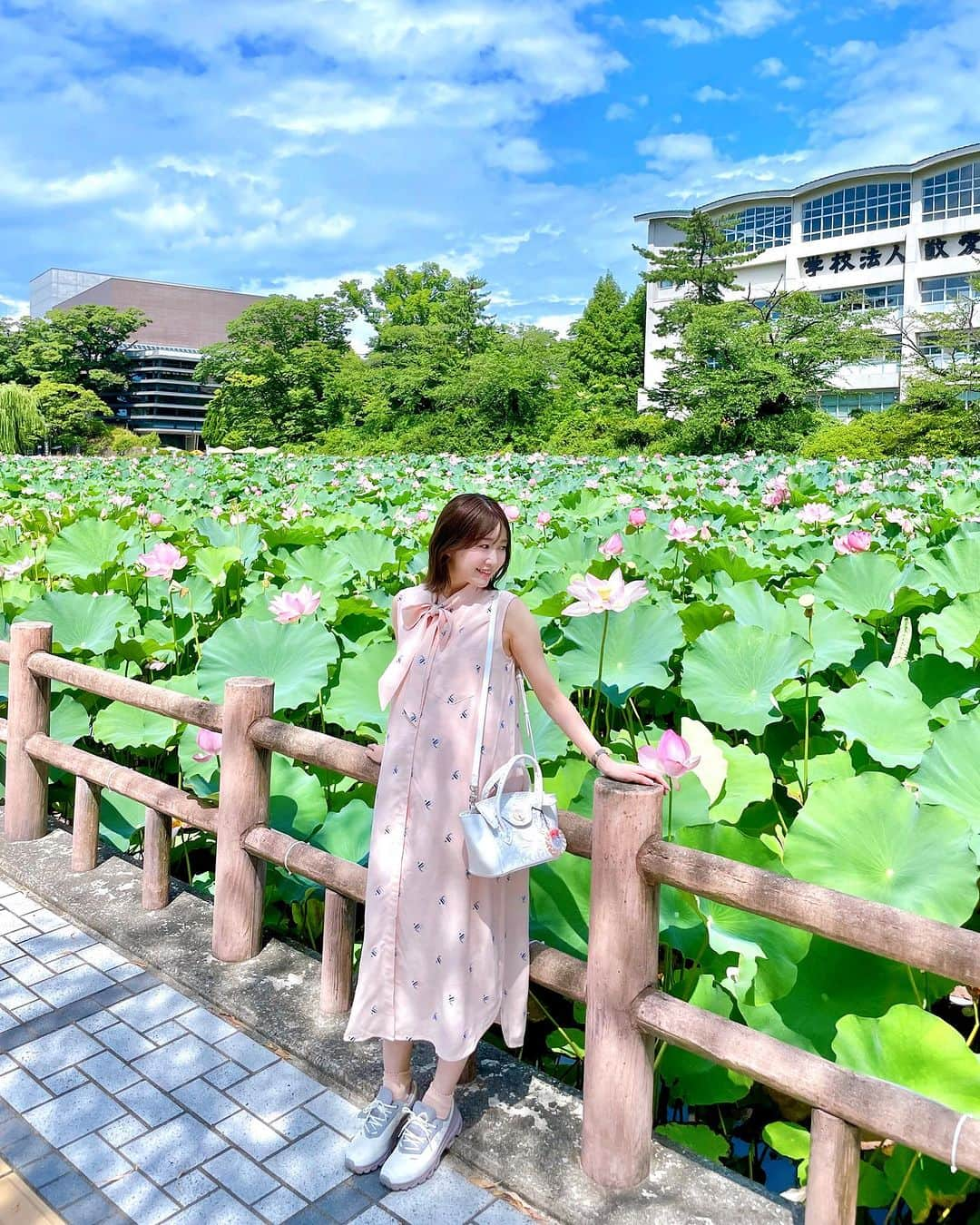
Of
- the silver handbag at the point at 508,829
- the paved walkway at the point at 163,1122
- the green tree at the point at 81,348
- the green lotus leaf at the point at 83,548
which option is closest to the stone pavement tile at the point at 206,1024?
the paved walkway at the point at 163,1122

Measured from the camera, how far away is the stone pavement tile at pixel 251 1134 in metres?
1.49

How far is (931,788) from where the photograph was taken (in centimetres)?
169

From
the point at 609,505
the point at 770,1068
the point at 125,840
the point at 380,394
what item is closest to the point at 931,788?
the point at 770,1068

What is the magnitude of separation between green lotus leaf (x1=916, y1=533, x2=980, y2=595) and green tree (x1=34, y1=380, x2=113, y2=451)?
42591 mm

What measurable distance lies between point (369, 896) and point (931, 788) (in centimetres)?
96

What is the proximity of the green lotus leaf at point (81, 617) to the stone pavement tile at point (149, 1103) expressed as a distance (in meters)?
1.73

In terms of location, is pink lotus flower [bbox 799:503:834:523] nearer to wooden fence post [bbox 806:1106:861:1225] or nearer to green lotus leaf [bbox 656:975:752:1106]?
green lotus leaf [bbox 656:975:752:1106]

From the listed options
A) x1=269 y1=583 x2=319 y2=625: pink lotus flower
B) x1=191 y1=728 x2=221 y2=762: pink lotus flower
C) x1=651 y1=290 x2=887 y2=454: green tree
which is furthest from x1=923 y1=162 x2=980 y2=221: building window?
x1=191 y1=728 x2=221 y2=762: pink lotus flower

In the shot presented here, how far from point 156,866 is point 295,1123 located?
888 mm

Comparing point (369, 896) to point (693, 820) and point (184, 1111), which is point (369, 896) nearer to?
point (184, 1111)

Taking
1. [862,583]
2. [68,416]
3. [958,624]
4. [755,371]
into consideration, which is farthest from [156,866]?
[68,416]

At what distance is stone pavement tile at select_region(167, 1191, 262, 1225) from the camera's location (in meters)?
1.35

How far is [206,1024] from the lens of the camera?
183 centimetres

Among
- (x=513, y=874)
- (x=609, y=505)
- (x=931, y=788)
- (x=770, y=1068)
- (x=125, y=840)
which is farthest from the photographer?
(x=609, y=505)
